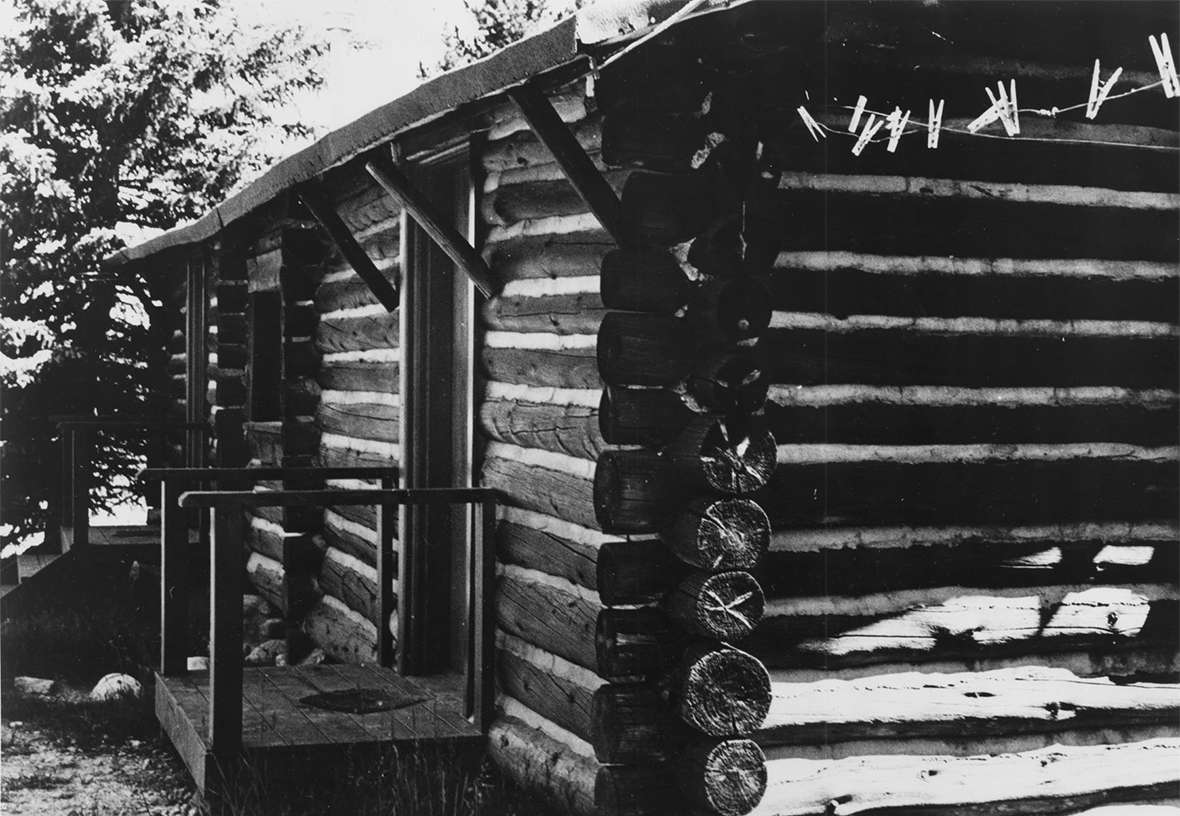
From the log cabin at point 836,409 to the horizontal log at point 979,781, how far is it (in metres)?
0.01

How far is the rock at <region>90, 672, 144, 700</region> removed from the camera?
831cm

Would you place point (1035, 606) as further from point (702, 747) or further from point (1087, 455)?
point (702, 747)

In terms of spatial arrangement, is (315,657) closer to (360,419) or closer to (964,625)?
(360,419)

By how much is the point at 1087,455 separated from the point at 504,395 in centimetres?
247

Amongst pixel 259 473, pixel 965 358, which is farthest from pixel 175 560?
pixel 965 358

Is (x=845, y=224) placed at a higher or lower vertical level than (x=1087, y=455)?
higher

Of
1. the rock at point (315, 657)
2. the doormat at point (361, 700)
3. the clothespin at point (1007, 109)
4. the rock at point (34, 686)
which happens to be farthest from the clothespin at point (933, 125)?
the rock at point (34, 686)

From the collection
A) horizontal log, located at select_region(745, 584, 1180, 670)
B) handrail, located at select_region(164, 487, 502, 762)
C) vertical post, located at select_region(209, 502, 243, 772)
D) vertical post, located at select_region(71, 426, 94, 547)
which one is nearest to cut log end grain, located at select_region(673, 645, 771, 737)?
horizontal log, located at select_region(745, 584, 1180, 670)

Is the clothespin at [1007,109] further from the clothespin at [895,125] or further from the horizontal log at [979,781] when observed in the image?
the horizontal log at [979,781]

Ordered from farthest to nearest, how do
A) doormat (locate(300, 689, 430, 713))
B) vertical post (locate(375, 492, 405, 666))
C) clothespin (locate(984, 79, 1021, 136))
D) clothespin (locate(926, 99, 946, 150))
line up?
1. vertical post (locate(375, 492, 405, 666))
2. doormat (locate(300, 689, 430, 713))
3. clothespin (locate(926, 99, 946, 150))
4. clothespin (locate(984, 79, 1021, 136))

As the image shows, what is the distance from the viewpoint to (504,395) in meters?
6.47

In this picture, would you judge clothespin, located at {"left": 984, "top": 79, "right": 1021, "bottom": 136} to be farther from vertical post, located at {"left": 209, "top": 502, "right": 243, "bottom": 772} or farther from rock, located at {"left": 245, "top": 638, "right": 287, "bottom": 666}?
rock, located at {"left": 245, "top": 638, "right": 287, "bottom": 666}

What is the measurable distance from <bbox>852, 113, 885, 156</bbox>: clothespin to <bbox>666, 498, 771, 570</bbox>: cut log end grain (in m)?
1.33

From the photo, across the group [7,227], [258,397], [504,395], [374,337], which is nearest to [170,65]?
[7,227]
